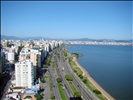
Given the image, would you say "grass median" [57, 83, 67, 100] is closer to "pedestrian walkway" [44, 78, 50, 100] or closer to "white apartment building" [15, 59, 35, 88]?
"pedestrian walkway" [44, 78, 50, 100]

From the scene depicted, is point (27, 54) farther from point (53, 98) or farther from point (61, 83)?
point (53, 98)

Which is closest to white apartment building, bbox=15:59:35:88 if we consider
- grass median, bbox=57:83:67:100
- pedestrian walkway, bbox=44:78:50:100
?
pedestrian walkway, bbox=44:78:50:100

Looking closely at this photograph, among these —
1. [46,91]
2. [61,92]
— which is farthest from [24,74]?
[61,92]

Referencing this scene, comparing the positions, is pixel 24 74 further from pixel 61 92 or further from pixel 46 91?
pixel 61 92

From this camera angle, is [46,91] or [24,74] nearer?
[46,91]

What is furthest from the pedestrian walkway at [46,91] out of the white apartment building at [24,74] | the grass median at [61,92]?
the white apartment building at [24,74]

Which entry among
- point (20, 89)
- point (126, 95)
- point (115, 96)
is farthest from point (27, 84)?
point (126, 95)

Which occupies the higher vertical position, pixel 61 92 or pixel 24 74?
pixel 24 74

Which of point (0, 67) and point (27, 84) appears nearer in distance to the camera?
point (27, 84)

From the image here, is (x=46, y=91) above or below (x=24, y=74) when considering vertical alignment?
below
